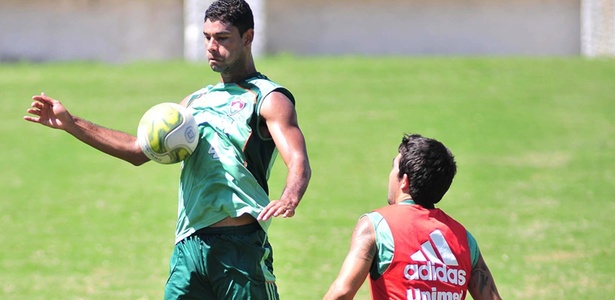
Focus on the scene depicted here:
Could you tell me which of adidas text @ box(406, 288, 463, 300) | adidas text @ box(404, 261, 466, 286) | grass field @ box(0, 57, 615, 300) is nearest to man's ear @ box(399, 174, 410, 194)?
adidas text @ box(404, 261, 466, 286)

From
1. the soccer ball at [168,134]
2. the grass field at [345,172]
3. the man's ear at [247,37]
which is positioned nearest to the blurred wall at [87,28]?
the grass field at [345,172]

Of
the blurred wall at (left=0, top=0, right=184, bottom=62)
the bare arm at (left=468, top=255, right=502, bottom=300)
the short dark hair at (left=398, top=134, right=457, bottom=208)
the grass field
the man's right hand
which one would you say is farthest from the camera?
the blurred wall at (left=0, top=0, right=184, bottom=62)

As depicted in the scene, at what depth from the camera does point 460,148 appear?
17953 mm

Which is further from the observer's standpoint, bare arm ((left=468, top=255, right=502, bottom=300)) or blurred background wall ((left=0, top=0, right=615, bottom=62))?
blurred background wall ((left=0, top=0, right=615, bottom=62))

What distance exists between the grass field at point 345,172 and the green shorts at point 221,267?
15.0 feet

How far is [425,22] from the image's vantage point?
27.9 meters

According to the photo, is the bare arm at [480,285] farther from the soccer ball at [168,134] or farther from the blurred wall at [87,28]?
the blurred wall at [87,28]

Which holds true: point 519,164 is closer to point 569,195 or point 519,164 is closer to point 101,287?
point 569,195

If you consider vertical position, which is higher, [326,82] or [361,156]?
Answer: [326,82]

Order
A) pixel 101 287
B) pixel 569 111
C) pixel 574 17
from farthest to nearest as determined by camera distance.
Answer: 1. pixel 574 17
2. pixel 569 111
3. pixel 101 287

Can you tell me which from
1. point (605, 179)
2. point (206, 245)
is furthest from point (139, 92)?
point (206, 245)

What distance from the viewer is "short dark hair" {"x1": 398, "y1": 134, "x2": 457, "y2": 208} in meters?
4.45

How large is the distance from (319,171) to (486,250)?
5.46 m

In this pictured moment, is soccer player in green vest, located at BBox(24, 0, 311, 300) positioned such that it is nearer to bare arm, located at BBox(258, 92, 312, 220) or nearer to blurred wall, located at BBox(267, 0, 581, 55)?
bare arm, located at BBox(258, 92, 312, 220)
